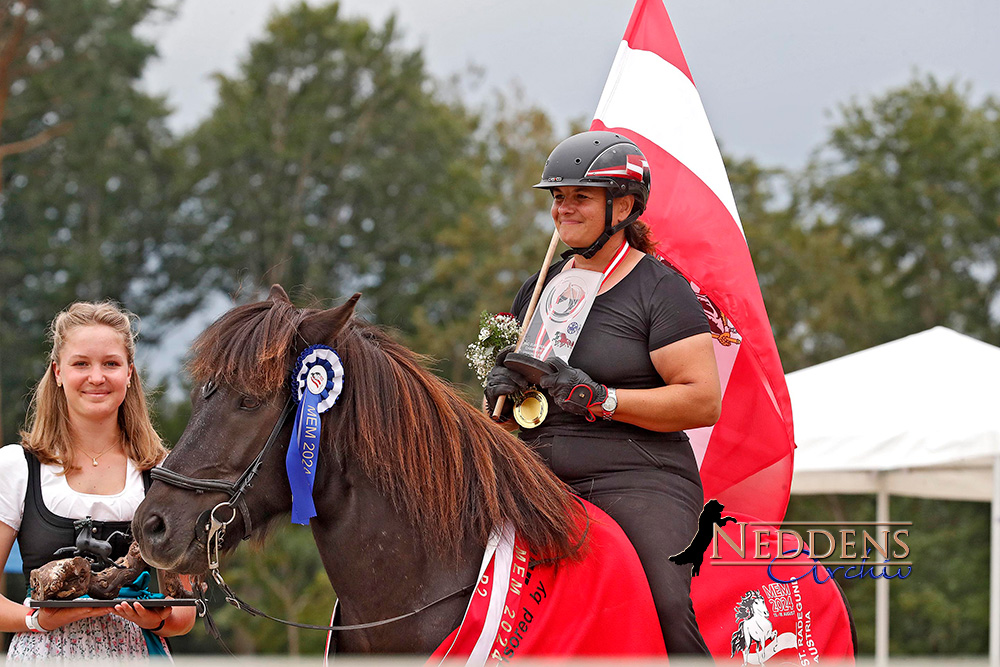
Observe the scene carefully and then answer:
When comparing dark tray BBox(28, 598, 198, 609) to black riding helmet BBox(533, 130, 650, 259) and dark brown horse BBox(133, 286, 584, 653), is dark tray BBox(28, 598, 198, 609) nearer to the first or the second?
dark brown horse BBox(133, 286, 584, 653)

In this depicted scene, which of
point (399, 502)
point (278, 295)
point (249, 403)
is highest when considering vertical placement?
point (278, 295)

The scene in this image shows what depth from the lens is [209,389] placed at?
3225 mm

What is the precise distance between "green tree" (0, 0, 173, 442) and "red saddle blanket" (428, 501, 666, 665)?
22.5 m

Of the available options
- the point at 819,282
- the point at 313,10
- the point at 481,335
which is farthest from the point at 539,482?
the point at 313,10

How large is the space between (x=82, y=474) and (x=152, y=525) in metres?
0.80

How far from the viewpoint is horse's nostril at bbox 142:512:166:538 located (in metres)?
3.09

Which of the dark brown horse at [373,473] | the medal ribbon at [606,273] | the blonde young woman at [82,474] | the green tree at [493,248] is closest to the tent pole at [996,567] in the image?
the medal ribbon at [606,273]

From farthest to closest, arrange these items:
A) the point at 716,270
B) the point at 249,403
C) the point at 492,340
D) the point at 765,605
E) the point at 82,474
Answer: the point at 716,270, the point at 492,340, the point at 765,605, the point at 82,474, the point at 249,403

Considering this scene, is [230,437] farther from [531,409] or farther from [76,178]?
[76,178]

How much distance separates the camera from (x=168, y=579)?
3578mm

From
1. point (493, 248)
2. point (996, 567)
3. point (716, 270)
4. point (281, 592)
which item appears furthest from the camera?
point (493, 248)

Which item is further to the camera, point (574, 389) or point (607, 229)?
point (607, 229)

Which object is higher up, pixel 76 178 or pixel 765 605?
pixel 76 178

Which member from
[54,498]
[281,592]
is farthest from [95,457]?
[281,592]
